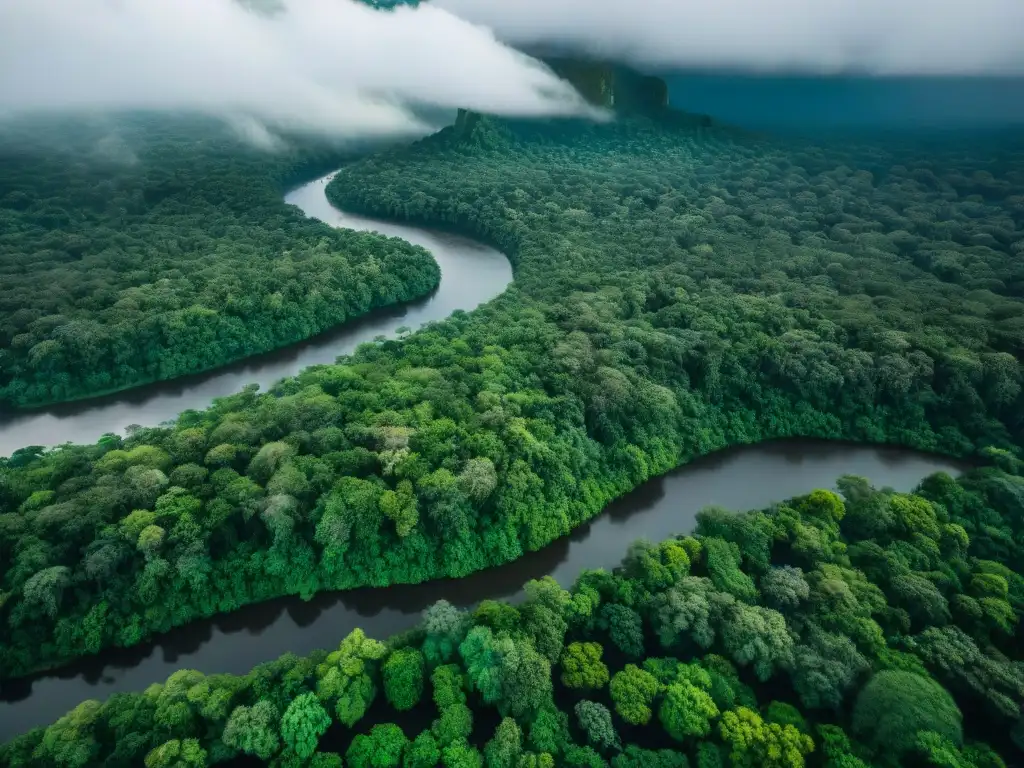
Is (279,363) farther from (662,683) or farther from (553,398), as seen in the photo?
(662,683)

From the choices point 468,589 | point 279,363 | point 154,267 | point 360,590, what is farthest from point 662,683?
point 154,267

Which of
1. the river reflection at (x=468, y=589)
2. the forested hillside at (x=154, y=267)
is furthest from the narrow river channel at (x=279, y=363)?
the river reflection at (x=468, y=589)

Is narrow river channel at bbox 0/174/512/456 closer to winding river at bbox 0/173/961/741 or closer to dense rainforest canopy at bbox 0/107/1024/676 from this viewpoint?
winding river at bbox 0/173/961/741

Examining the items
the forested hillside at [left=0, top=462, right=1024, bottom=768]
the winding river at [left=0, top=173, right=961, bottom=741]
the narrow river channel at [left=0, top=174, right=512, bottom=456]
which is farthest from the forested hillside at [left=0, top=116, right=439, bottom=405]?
the forested hillside at [left=0, top=462, right=1024, bottom=768]

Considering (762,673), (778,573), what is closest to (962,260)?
(778,573)

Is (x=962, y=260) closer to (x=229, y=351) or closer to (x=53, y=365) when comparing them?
(x=229, y=351)

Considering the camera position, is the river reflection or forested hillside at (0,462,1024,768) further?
the river reflection
